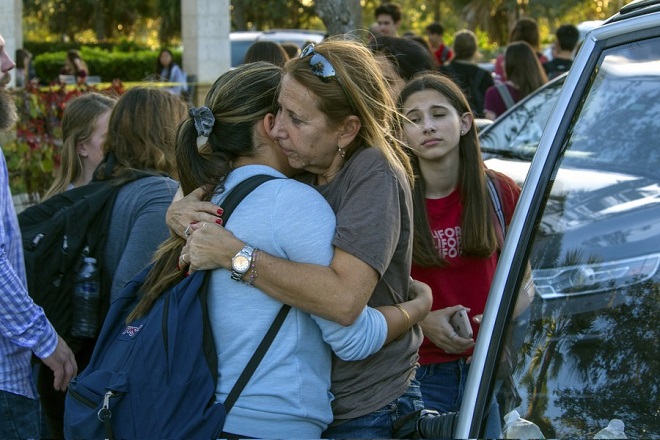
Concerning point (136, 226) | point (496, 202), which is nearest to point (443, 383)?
point (496, 202)

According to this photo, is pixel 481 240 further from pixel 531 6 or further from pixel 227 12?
pixel 531 6

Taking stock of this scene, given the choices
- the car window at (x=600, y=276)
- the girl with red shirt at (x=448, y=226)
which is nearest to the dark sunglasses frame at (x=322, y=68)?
the car window at (x=600, y=276)

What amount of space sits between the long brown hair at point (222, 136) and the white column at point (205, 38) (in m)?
14.5

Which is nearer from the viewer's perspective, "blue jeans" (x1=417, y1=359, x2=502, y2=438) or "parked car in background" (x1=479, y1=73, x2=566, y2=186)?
"blue jeans" (x1=417, y1=359, x2=502, y2=438)

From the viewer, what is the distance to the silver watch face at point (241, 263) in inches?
91.4

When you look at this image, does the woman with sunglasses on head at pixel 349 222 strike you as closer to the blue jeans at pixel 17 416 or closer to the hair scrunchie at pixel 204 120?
the hair scrunchie at pixel 204 120

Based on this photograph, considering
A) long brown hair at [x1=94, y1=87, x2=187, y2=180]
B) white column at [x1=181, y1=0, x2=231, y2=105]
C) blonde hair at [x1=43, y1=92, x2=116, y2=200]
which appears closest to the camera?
long brown hair at [x1=94, y1=87, x2=187, y2=180]

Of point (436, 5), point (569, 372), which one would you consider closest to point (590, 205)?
point (569, 372)

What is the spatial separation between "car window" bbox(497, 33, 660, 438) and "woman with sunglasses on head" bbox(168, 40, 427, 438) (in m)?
0.41

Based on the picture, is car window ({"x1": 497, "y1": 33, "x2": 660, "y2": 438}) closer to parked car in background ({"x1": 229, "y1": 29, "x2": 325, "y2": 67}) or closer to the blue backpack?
the blue backpack

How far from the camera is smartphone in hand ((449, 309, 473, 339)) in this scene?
124 inches

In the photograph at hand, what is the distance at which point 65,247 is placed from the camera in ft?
12.4

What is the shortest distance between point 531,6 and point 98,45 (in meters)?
20.2

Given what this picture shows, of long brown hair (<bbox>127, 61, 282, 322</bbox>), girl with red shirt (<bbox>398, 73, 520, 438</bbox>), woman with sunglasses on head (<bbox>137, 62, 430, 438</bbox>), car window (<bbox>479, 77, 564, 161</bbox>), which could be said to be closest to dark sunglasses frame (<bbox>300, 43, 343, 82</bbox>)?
long brown hair (<bbox>127, 61, 282, 322</bbox>)
